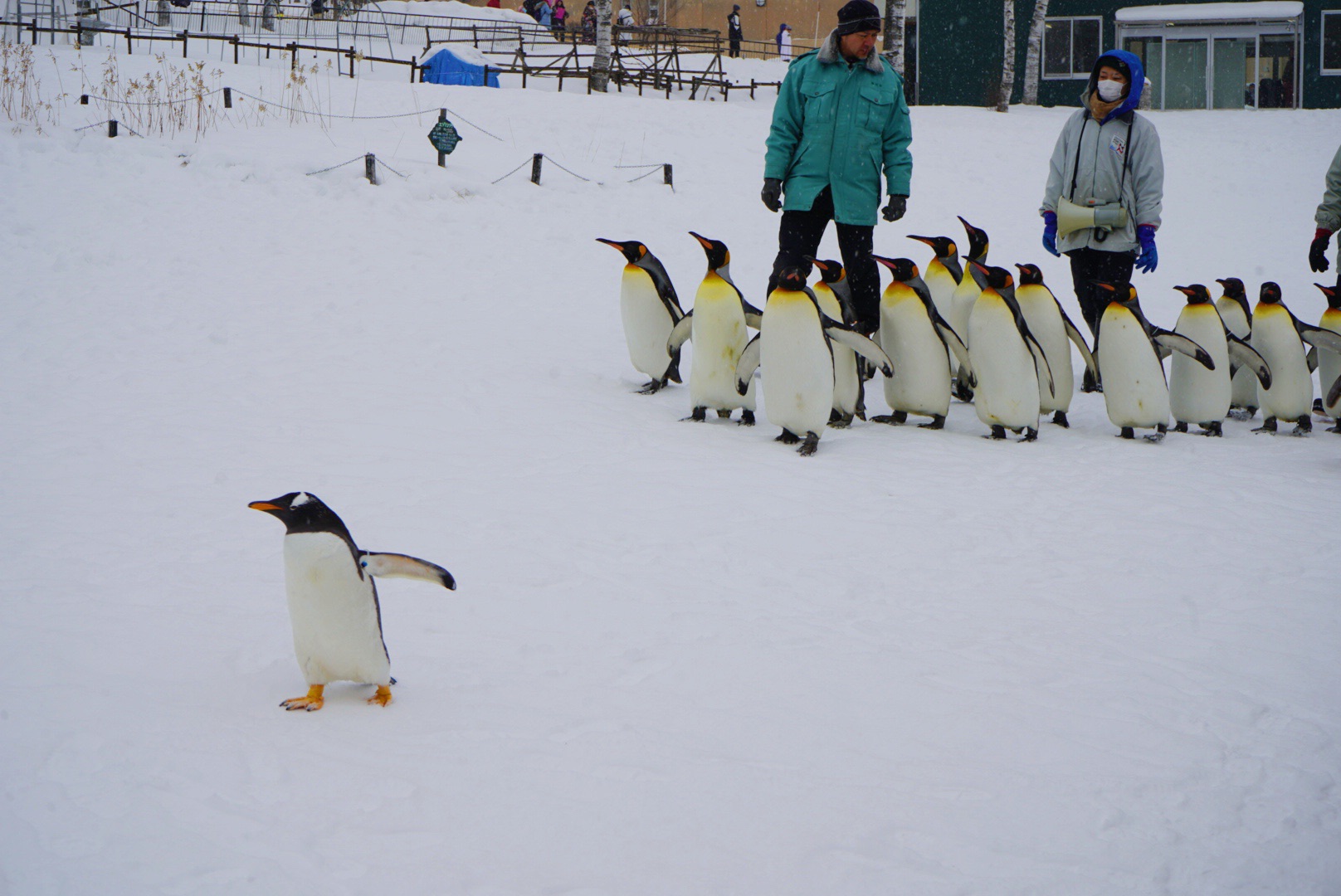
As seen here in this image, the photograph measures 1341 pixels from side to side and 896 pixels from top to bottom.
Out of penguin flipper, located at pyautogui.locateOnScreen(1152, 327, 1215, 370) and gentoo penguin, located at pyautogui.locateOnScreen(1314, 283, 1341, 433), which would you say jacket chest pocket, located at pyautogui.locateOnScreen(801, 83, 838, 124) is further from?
gentoo penguin, located at pyautogui.locateOnScreen(1314, 283, 1341, 433)

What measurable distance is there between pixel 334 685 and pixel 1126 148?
14.8 feet

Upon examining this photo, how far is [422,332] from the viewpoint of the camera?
6.37 m

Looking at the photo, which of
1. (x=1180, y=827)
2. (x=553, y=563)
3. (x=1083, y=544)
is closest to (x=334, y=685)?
(x=553, y=563)

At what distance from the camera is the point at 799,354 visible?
443 cm

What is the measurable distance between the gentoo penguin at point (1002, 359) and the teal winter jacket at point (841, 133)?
2.40 feet

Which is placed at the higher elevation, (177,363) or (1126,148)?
(1126,148)

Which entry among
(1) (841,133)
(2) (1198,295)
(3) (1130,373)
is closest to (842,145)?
(1) (841,133)

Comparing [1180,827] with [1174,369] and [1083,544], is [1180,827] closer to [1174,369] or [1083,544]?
[1083,544]

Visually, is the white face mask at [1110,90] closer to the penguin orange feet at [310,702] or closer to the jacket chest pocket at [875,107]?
the jacket chest pocket at [875,107]

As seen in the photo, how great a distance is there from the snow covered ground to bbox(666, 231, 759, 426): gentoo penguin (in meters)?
0.28

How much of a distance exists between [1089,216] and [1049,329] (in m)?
0.62

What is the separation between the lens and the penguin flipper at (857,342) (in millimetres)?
4473

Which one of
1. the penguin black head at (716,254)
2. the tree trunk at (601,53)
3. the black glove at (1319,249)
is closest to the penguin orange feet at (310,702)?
the penguin black head at (716,254)

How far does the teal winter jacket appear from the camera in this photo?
5125 mm
